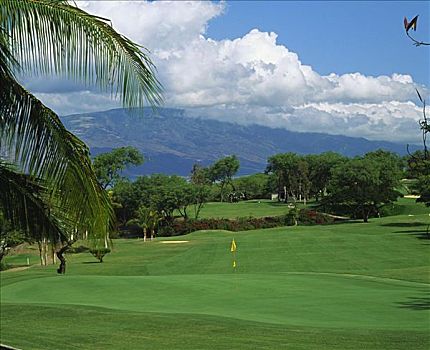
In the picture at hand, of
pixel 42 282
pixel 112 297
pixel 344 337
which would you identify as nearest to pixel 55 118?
pixel 344 337

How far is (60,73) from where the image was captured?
6414 millimetres

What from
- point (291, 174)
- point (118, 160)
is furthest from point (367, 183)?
point (291, 174)

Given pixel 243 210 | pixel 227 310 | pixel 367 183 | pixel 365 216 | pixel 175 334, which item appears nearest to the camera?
pixel 175 334

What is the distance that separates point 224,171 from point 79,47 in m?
107

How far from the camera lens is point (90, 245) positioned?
6758 mm

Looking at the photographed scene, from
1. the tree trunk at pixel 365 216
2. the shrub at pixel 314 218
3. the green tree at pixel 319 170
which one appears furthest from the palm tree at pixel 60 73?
the green tree at pixel 319 170

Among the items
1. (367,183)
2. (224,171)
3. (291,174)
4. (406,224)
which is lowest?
(406,224)

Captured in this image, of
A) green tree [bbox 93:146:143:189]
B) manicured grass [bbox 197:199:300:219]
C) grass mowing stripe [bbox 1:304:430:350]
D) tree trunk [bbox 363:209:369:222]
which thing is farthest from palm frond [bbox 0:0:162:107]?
manicured grass [bbox 197:199:300:219]

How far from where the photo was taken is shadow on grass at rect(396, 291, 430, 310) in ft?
54.7

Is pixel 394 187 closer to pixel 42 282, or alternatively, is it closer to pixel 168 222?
pixel 168 222

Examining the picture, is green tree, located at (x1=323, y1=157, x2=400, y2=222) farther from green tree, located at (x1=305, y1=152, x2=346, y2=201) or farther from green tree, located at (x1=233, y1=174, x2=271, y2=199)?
green tree, located at (x1=233, y1=174, x2=271, y2=199)

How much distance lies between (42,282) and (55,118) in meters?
21.8

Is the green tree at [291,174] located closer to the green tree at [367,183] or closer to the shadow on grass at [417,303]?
the green tree at [367,183]

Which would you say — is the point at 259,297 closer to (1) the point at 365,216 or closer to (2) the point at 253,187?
(1) the point at 365,216
